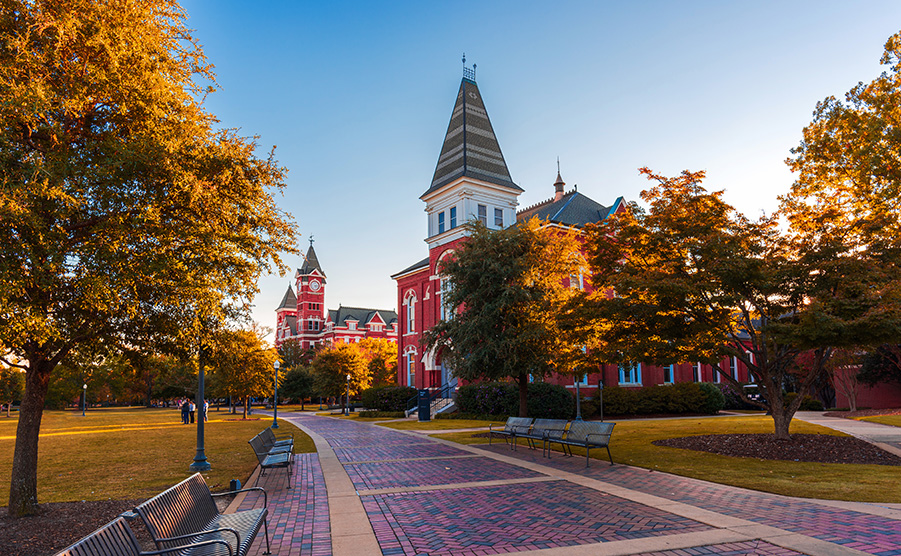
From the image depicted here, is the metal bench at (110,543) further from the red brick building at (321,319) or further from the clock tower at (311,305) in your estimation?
the clock tower at (311,305)

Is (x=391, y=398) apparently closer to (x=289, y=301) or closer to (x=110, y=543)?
(x=110, y=543)

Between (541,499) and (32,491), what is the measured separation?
7722 millimetres

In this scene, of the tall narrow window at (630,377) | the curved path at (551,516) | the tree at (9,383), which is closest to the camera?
the curved path at (551,516)

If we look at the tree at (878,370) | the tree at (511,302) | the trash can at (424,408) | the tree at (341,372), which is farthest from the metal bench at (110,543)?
the tree at (341,372)

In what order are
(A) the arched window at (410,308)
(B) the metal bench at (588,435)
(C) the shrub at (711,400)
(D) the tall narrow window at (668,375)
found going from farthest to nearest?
1. (A) the arched window at (410,308)
2. (D) the tall narrow window at (668,375)
3. (C) the shrub at (711,400)
4. (B) the metal bench at (588,435)

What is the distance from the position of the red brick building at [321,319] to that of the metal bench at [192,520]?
86.2m

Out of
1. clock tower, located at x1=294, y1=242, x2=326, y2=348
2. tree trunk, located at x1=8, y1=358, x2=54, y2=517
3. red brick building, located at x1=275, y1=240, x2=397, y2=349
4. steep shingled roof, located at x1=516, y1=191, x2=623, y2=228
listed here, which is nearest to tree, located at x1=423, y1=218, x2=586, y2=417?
tree trunk, located at x1=8, y1=358, x2=54, y2=517

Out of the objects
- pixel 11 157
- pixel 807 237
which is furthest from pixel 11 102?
pixel 807 237

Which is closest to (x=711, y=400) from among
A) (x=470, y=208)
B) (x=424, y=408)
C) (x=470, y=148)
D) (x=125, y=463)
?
(x=424, y=408)

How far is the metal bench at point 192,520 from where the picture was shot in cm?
473

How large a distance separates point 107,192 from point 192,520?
13.5ft

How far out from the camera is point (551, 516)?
7828 mm

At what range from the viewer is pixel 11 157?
657 centimetres

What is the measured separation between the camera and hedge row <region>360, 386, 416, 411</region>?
38.5 m
